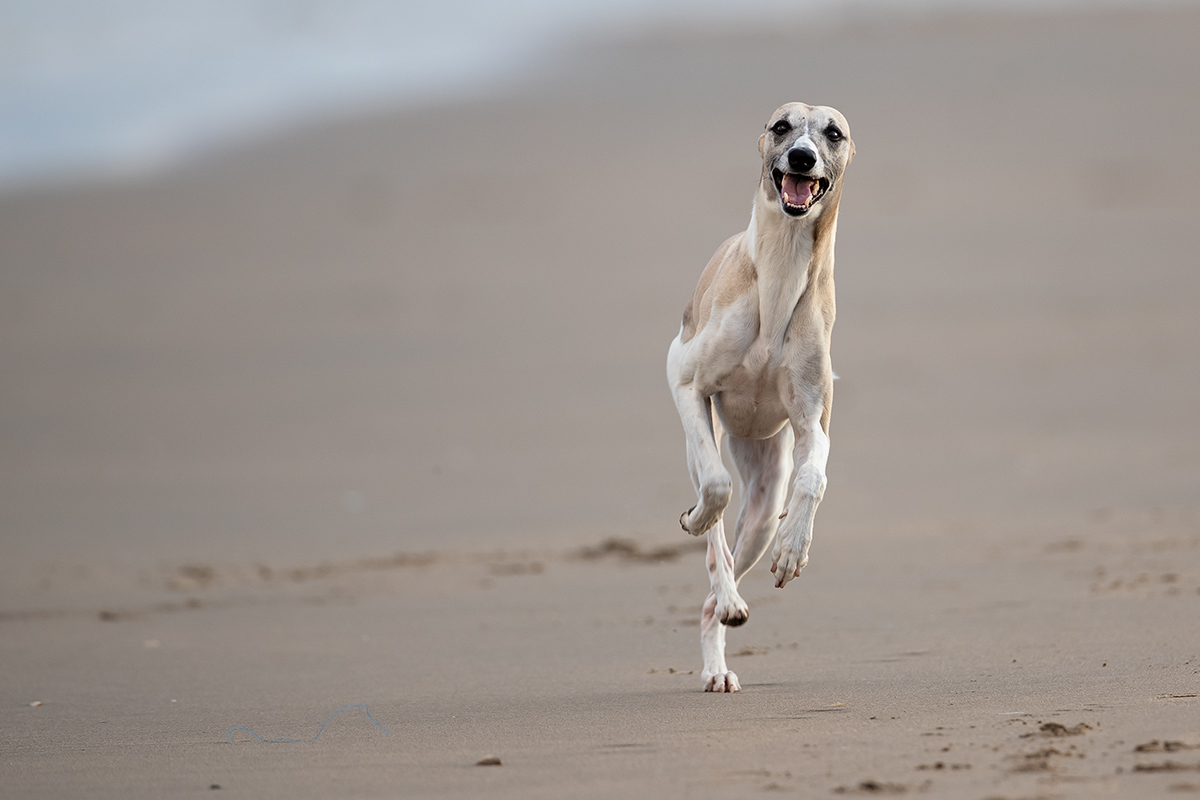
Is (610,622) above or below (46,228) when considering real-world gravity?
below

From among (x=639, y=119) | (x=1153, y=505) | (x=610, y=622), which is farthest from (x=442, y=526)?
(x=639, y=119)

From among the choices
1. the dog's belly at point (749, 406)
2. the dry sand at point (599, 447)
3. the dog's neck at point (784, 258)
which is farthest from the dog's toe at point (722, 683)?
the dog's neck at point (784, 258)

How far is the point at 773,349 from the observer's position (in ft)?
18.8

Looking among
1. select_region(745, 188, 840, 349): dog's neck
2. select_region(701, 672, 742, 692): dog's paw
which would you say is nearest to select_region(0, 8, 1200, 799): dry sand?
select_region(701, 672, 742, 692): dog's paw

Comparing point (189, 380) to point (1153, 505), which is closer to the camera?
point (1153, 505)

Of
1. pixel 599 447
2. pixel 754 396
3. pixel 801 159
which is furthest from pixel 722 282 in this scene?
pixel 599 447

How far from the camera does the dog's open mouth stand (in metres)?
5.42

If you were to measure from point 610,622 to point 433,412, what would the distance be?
21.9 ft

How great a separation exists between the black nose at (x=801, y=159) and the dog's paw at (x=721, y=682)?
1.99 m

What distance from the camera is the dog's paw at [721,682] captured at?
5.70m

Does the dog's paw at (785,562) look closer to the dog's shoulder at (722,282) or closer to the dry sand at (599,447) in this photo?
the dry sand at (599,447)

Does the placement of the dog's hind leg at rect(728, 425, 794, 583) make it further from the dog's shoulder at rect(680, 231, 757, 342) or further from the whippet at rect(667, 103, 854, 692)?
the dog's shoulder at rect(680, 231, 757, 342)

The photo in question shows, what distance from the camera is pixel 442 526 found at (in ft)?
33.8

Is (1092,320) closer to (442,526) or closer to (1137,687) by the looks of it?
(442,526)
